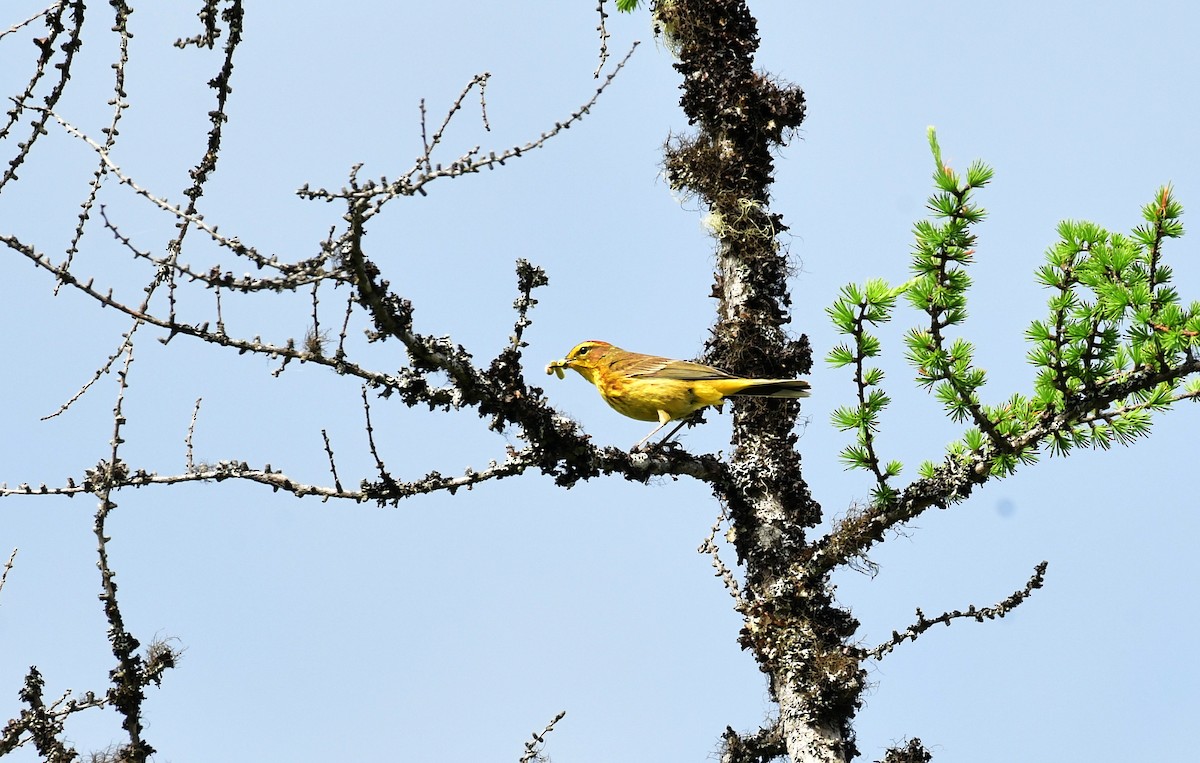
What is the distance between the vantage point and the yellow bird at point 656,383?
21.2 ft

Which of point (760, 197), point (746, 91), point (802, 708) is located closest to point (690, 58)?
point (746, 91)

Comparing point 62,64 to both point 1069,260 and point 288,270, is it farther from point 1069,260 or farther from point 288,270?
point 1069,260

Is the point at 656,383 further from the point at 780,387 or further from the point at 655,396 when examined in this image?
the point at 780,387

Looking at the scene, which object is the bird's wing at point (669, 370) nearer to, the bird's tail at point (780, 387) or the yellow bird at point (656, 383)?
the yellow bird at point (656, 383)

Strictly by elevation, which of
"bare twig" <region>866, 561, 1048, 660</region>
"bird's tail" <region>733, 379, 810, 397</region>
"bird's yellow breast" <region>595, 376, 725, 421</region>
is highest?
"bird's yellow breast" <region>595, 376, 725, 421</region>

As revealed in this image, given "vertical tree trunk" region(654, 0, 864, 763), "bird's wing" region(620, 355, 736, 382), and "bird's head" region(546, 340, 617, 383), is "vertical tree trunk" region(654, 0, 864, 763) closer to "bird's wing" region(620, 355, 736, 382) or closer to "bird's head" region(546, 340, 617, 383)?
"bird's wing" region(620, 355, 736, 382)

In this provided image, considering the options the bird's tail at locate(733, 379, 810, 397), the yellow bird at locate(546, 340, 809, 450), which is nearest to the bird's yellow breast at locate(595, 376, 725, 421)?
the yellow bird at locate(546, 340, 809, 450)

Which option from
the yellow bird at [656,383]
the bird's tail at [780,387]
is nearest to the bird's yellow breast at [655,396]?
the yellow bird at [656,383]

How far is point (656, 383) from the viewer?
22.6 ft

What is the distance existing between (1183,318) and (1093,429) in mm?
794

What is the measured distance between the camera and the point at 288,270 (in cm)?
395

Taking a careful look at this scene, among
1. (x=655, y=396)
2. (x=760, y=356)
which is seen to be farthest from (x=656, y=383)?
(x=760, y=356)

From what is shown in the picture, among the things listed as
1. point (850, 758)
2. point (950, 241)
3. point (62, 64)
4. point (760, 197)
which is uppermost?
point (760, 197)

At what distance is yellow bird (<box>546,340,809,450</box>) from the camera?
646 cm
